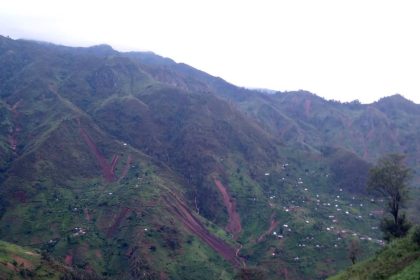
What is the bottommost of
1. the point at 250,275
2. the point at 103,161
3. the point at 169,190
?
the point at 169,190

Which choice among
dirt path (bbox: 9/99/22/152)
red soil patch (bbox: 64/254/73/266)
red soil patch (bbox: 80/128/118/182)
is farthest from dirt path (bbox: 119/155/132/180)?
red soil patch (bbox: 64/254/73/266)

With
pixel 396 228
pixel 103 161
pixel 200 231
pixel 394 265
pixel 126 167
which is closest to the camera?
pixel 394 265

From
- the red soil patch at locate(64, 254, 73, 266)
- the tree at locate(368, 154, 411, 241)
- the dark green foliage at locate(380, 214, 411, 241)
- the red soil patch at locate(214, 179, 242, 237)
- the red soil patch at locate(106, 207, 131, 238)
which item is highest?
the tree at locate(368, 154, 411, 241)

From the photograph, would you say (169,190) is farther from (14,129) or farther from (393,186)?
(393,186)

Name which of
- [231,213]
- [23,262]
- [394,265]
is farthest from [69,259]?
[394,265]

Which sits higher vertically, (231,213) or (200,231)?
(231,213)

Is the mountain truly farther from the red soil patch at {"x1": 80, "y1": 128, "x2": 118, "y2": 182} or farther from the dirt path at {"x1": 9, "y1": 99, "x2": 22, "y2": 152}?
the dirt path at {"x1": 9, "y1": 99, "x2": 22, "y2": 152}
